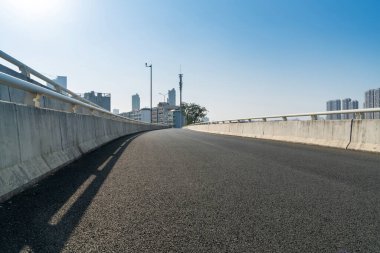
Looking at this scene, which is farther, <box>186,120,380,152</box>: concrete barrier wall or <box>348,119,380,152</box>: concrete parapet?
<box>186,120,380,152</box>: concrete barrier wall

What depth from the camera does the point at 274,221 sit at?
11.5 feet

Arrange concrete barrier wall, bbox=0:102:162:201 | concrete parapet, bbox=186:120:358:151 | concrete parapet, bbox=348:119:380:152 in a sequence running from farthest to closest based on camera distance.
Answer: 1. concrete parapet, bbox=186:120:358:151
2. concrete parapet, bbox=348:119:380:152
3. concrete barrier wall, bbox=0:102:162:201

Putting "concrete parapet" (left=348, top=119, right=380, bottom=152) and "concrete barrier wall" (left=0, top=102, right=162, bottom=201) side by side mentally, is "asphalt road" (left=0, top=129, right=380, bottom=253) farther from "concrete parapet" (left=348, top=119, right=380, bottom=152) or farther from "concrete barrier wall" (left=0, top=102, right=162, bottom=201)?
"concrete parapet" (left=348, top=119, right=380, bottom=152)

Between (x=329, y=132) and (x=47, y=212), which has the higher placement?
(x=329, y=132)

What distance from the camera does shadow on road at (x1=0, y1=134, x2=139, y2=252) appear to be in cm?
291

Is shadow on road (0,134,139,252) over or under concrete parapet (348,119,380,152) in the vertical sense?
under

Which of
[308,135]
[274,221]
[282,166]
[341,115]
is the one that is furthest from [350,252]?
[308,135]

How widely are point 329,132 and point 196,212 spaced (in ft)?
35.7

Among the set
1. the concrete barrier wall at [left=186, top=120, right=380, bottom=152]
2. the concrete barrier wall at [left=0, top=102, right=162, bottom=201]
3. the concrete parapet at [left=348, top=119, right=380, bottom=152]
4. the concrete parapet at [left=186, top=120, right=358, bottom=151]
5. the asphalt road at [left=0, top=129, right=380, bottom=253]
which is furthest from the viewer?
the concrete parapet at [left=186, top=120, right=358, bottom=151]

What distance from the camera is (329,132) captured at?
13.3 m

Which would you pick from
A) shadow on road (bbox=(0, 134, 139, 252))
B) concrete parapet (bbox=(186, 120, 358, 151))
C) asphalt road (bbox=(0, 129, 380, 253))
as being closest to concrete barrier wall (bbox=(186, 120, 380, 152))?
concrete parapet (bbox=(186, 120, 358, 151))

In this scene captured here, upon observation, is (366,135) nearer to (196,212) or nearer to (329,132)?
(329,132)

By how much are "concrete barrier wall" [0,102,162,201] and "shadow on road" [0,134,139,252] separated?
0.22m

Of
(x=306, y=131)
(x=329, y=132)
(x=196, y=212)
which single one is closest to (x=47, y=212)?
(x=196, y=212)
